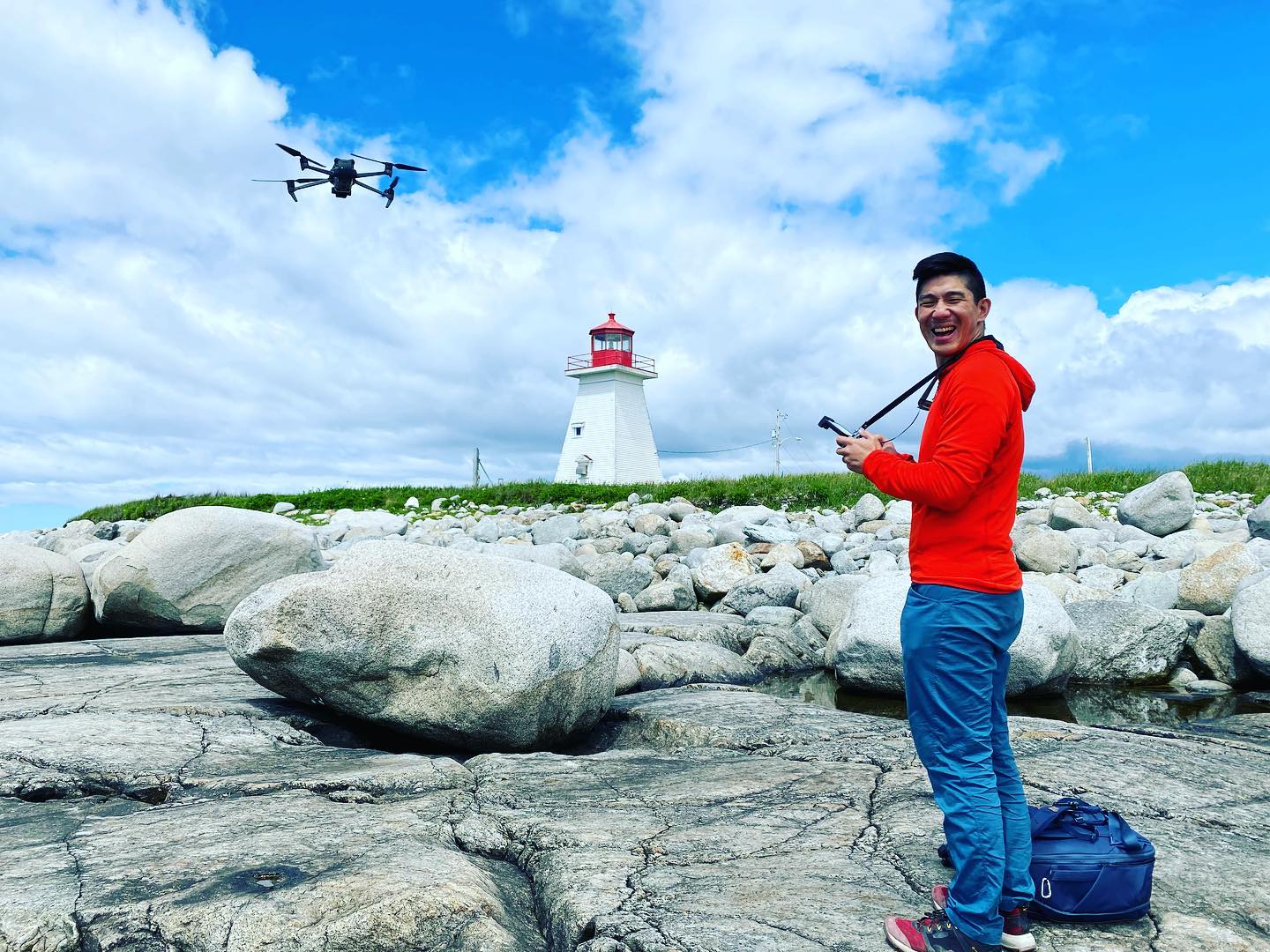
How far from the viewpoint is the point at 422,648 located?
16.0 feet

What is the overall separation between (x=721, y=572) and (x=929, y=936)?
856 cm

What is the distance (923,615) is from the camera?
104 inches

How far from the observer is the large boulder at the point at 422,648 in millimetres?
4832

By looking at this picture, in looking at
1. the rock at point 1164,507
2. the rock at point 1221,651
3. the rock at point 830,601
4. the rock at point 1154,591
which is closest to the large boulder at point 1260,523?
the rock at point 1164,507

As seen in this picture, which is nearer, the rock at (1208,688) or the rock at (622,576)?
the rock at (1208,688)

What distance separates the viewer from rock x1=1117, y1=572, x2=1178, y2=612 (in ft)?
30.4

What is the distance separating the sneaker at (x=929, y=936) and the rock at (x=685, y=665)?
14.6 ft

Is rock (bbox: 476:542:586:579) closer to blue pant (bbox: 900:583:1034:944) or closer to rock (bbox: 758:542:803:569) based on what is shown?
rock (bbox: 758:542:803:569)

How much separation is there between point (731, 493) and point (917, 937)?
695 inches

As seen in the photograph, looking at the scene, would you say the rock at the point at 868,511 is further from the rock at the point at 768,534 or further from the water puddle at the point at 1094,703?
the water puddle at the point at 1094,703

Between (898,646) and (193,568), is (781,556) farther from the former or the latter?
(193,568)

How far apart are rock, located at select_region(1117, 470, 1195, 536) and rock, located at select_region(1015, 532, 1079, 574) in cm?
312

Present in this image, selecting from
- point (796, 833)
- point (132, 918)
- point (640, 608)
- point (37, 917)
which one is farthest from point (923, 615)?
point (640, 608)

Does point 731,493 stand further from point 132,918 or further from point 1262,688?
point 132,918
